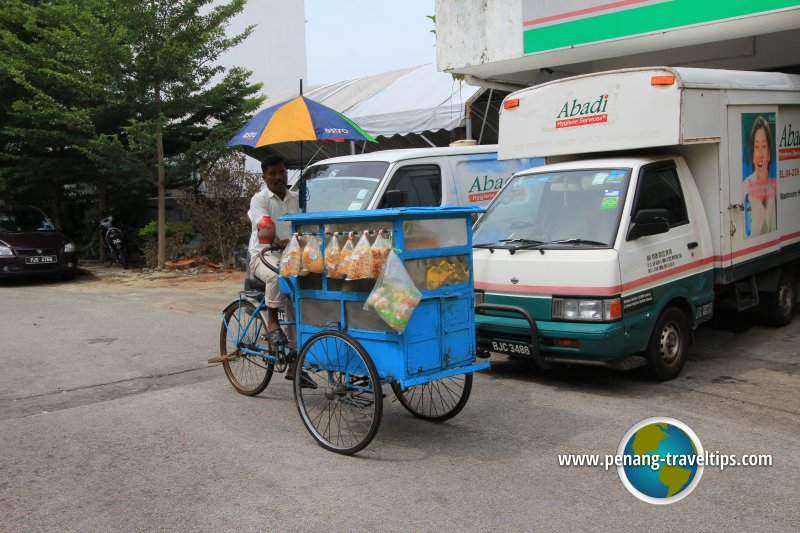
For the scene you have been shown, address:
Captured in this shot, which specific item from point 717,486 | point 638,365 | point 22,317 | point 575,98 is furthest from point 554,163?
point 22,317

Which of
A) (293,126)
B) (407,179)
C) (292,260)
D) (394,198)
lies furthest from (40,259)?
(292,260)

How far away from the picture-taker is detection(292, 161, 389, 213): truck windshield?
336 inches

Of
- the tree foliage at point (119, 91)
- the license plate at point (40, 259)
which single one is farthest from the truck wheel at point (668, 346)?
the license plate at point (40, 259)

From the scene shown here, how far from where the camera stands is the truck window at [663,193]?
6668mm

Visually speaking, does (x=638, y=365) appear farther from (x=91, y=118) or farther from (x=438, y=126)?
(x=91, y=118)

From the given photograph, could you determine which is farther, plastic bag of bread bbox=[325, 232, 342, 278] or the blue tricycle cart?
plastic bag of bread bbox=[325, 232, 342, 278]

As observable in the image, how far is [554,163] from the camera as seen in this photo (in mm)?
7836

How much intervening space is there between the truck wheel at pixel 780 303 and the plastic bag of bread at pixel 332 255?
19.2 feet

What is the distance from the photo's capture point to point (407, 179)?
347 inches

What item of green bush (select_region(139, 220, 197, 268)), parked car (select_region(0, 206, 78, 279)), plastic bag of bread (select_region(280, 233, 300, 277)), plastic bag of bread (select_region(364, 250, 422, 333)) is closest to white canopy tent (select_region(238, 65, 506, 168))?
green bush (select_region(139, 220, 197, 268))

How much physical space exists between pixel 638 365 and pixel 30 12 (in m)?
15.2

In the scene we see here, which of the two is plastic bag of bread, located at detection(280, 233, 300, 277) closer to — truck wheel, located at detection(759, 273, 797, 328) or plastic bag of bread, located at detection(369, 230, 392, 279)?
plastic bag of bread, located at detection(369, 230, 392, 279)

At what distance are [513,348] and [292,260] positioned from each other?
7.60ft

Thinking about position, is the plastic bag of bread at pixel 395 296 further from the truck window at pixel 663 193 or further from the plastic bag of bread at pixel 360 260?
the truck window at pixel 663 193
